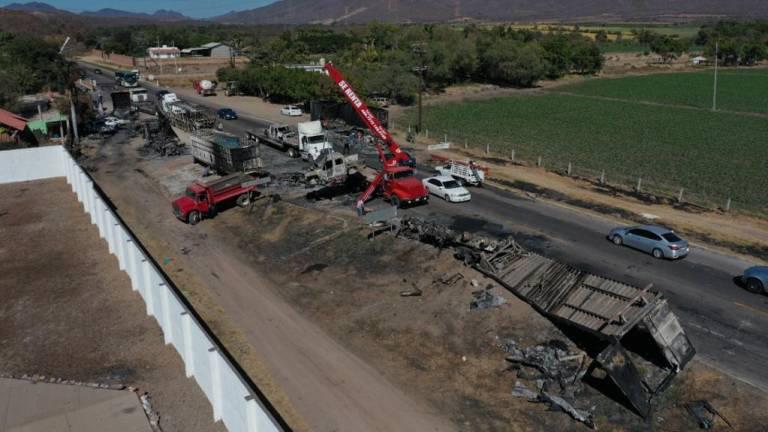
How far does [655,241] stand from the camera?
88.7 ft

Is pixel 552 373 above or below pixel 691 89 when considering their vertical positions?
below

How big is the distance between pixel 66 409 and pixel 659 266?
2352cm

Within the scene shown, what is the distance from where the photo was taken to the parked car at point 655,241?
26.6m

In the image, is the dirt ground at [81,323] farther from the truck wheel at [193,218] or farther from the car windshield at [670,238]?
the car windshield at [670,238]

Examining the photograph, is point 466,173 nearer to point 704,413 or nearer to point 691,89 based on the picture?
point 704,413

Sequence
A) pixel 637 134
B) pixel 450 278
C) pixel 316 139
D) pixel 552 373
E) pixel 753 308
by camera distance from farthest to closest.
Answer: pixel 637 134 → pixel 316 139 → pixel 450 278 → pixel 753 308 → pixel 552 373

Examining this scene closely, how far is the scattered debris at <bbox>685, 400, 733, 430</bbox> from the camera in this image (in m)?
16.2

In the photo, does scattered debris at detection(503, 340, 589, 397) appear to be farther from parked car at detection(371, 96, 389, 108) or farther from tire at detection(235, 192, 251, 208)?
parked car at detection(371, 96, 389, 108)

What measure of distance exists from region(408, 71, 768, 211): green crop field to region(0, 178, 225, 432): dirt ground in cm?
3408

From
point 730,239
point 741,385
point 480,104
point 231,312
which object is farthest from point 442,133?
point 741,385

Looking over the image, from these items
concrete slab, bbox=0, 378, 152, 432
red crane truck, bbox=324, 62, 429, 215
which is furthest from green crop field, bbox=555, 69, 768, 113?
concrete slab, bbox=0, 378, 152, 432

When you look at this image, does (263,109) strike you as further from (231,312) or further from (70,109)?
(231,312)

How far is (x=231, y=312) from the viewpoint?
23.1 m

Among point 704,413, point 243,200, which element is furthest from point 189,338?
point 243,200
